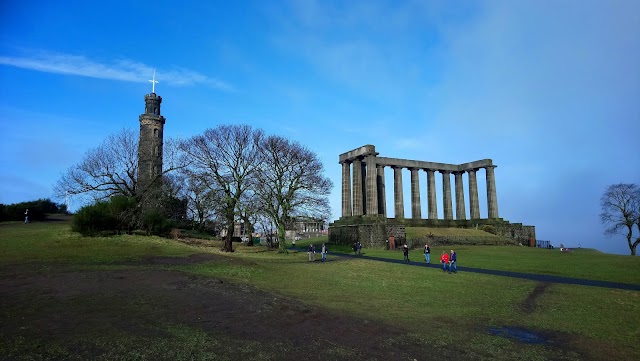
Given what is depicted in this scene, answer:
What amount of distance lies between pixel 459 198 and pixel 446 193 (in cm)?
325

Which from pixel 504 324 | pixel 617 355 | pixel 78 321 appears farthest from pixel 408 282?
pixel 78 321

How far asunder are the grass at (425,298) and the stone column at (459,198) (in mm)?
42490

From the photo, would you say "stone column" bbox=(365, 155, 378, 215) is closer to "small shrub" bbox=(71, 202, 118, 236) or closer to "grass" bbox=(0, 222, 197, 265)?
"grass" bbox=(0, 222, 197, 265)

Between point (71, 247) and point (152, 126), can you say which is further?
point (152, 126)

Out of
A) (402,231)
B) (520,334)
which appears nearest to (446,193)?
(402,231)

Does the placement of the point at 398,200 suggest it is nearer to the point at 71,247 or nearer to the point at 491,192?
the point at 491,192

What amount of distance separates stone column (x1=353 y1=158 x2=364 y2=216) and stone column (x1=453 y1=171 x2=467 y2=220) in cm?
2407

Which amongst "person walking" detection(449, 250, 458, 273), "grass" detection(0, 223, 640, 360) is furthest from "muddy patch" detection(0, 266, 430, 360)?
"person walking" detection(449, 250, 458, 273)

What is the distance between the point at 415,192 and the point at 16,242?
2298 inches

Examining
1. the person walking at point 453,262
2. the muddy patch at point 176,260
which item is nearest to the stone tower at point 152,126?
the muddy patch at point 176,260

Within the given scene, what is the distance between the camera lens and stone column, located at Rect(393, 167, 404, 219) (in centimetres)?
6700

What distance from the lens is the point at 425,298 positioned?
19234 millimetres

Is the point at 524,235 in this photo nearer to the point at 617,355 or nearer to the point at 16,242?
the point at 617,355

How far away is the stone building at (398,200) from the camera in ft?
194
